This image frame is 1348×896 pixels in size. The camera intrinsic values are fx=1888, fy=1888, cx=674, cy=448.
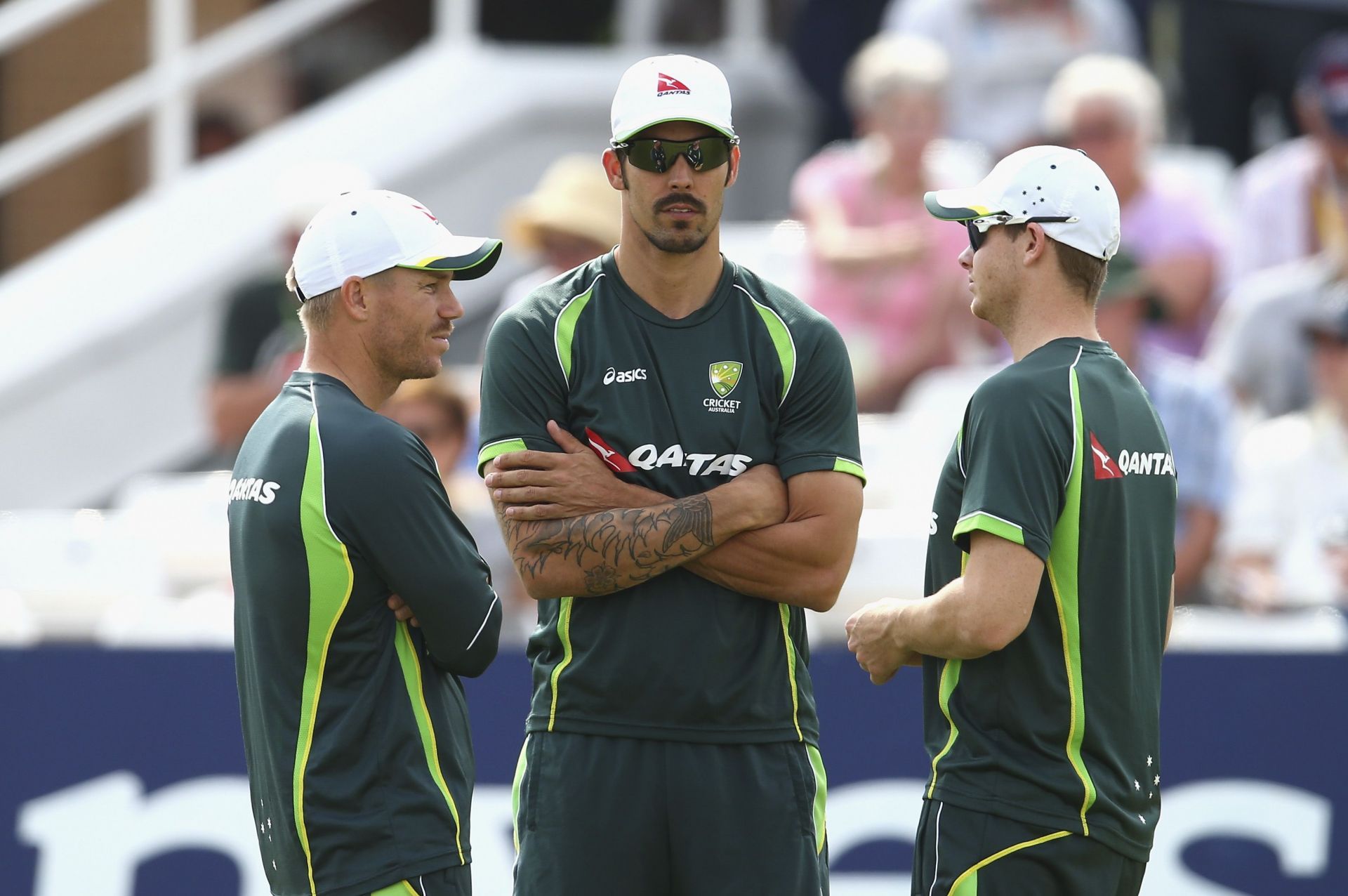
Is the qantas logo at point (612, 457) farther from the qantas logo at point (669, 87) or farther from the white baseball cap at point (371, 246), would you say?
the qantas logo at point (669, 87)

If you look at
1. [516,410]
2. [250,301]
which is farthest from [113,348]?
[516,410]

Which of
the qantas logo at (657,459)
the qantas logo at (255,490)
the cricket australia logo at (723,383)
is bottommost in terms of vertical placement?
the qantas logo at (255,490)

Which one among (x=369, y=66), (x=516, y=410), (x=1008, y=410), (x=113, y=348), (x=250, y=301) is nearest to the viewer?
(x=1008, y=410)

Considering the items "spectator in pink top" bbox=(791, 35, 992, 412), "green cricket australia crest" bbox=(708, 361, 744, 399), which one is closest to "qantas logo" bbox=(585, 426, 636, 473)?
"green cricket australia crest" bbox=(708, 361, 744, 399)

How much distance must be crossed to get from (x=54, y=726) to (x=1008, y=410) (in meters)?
3.16

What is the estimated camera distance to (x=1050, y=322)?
146 inches

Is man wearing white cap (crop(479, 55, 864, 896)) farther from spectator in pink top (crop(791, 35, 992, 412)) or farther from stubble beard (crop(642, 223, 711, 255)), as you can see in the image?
spectator in pink top (crop(791, 35, 992, 412))

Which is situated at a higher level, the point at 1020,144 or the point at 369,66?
the point at 369,66

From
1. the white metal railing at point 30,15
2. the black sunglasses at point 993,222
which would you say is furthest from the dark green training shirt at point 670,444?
the white metal railing at point 30,15

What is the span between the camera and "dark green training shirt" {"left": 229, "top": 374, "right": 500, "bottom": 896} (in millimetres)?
3477

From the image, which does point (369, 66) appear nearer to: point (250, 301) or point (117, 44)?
point (117, 44)

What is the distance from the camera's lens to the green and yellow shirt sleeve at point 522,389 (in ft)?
12.5

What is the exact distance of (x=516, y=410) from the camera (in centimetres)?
382

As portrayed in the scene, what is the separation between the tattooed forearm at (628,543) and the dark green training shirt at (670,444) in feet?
0.29
